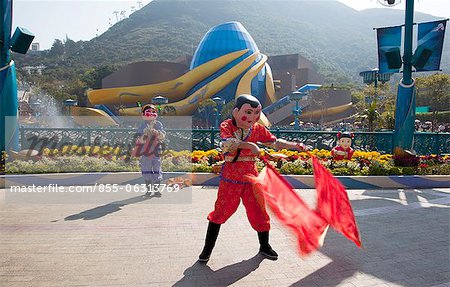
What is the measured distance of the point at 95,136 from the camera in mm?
11211

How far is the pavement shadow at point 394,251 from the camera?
381 cm

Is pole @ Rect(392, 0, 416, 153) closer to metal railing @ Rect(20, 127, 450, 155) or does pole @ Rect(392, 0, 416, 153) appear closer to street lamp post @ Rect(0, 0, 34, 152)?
metal railing @ Rect(20, 127, 450, 155)

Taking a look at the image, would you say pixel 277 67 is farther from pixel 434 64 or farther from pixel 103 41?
pixel 103 41

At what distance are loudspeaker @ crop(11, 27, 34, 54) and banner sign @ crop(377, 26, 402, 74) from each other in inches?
376

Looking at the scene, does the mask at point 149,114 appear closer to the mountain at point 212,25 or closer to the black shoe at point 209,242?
the black shoe at point 209,242

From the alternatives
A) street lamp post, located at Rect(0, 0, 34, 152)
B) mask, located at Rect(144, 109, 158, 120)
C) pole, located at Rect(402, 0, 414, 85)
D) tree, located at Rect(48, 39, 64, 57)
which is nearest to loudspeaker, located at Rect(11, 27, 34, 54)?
street lamp post, located at Rect(0, 0, 34, 152)

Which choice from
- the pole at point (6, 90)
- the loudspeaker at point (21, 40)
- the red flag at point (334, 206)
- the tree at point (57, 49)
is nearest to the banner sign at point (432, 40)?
the red flag at point (334, 206)

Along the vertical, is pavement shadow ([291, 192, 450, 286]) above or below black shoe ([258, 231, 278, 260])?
below

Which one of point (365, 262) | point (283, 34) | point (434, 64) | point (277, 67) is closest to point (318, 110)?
point (277, 67)

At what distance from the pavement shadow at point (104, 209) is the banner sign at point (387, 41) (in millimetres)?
7833

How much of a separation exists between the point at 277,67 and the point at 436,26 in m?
51.2

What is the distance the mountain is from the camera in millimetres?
115000

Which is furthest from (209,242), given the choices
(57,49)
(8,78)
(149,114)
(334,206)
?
(57,49)

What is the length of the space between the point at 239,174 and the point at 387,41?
899cm
